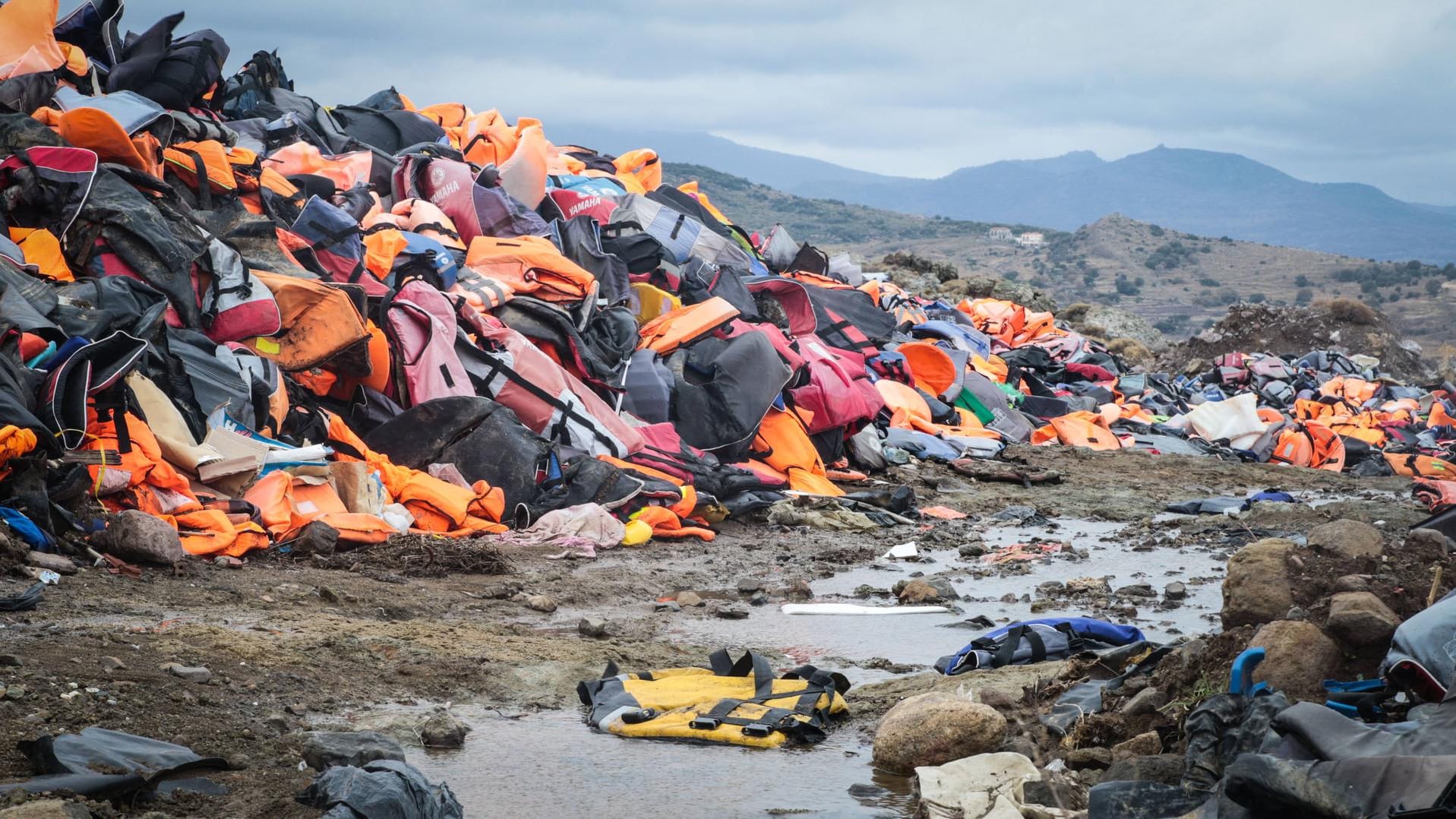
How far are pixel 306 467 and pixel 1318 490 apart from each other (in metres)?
7.86

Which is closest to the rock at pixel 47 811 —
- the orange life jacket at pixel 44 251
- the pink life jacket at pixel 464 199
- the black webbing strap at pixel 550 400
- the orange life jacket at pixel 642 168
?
the orange life jacket at pixel 44 251

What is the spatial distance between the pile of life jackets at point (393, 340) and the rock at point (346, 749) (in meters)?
2.38

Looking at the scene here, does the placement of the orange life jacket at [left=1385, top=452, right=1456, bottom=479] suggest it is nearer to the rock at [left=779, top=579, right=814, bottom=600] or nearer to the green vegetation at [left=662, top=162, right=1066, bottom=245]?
the rock at [left=779, top=579, right=814, bottom=600]

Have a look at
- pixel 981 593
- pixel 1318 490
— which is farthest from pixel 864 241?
pixel 981 593

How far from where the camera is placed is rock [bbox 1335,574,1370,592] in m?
3.60

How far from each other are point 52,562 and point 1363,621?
4.40 metres

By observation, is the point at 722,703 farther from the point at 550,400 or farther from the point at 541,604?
the point at 550,400

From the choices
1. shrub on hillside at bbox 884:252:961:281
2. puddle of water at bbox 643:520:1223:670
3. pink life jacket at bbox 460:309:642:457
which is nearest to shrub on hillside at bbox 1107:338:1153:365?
shrub on hillside at bbox 884:252:961:281

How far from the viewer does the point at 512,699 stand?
4070 millimetres

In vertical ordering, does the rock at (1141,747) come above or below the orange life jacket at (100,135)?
below

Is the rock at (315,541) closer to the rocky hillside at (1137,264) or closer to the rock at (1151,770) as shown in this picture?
the rock at (1151,770)

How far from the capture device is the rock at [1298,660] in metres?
3.19

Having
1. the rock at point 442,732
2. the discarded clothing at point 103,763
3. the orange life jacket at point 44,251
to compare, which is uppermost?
the orange life jacket at point 44,251

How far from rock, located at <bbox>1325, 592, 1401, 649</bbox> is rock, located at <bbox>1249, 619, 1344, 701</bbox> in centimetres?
4
